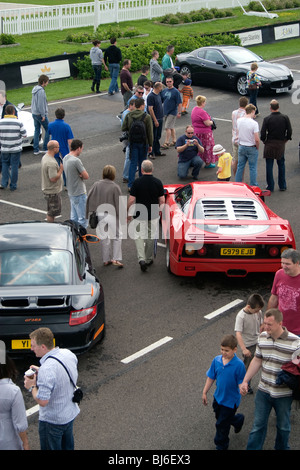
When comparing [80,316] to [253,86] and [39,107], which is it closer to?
[39,107]

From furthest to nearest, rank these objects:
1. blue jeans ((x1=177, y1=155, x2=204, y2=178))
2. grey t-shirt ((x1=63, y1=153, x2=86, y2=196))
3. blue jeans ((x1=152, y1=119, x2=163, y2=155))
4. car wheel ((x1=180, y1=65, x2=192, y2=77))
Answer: car wheel ((x1=180, y1=65, x2=192, y2=77)) < blue jeans ((x1=152, y1=119, x2=163, y2=155)) < blue jeans ((x1=177, y1=155, x2=204, y2=178)) < grey t-shirt ((x1=63, y1=153, x2=86, y2=196))

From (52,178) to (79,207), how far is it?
666 millimetres

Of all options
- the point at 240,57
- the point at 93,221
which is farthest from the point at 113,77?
the point at 93,221

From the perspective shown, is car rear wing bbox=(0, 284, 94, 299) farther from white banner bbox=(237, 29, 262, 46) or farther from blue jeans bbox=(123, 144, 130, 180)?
white banner bbox=(237, 29, 262, 46)

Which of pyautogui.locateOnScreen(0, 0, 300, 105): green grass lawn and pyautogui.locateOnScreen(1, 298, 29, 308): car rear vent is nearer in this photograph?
pyautogui.locateOnScreen(1, 298, 29, 308): car rear vent

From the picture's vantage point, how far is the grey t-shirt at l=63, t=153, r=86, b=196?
12.0m

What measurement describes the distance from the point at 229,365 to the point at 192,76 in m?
19.6

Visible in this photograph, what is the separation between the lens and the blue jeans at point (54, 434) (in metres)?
6.29

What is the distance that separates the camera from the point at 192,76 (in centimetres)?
2514

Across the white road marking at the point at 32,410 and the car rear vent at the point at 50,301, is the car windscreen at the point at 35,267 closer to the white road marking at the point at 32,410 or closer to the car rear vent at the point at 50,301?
the car rear vent at the point at 50,301

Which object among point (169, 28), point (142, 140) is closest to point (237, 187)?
Answer: point (142, 140)

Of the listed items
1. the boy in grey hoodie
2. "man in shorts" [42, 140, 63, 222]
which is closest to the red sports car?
"man in shorts" [42, 140, 63, 222]

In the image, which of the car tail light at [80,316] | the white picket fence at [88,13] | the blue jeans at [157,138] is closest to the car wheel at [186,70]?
the white picket fence at [88,13]

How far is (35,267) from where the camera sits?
339 inches
